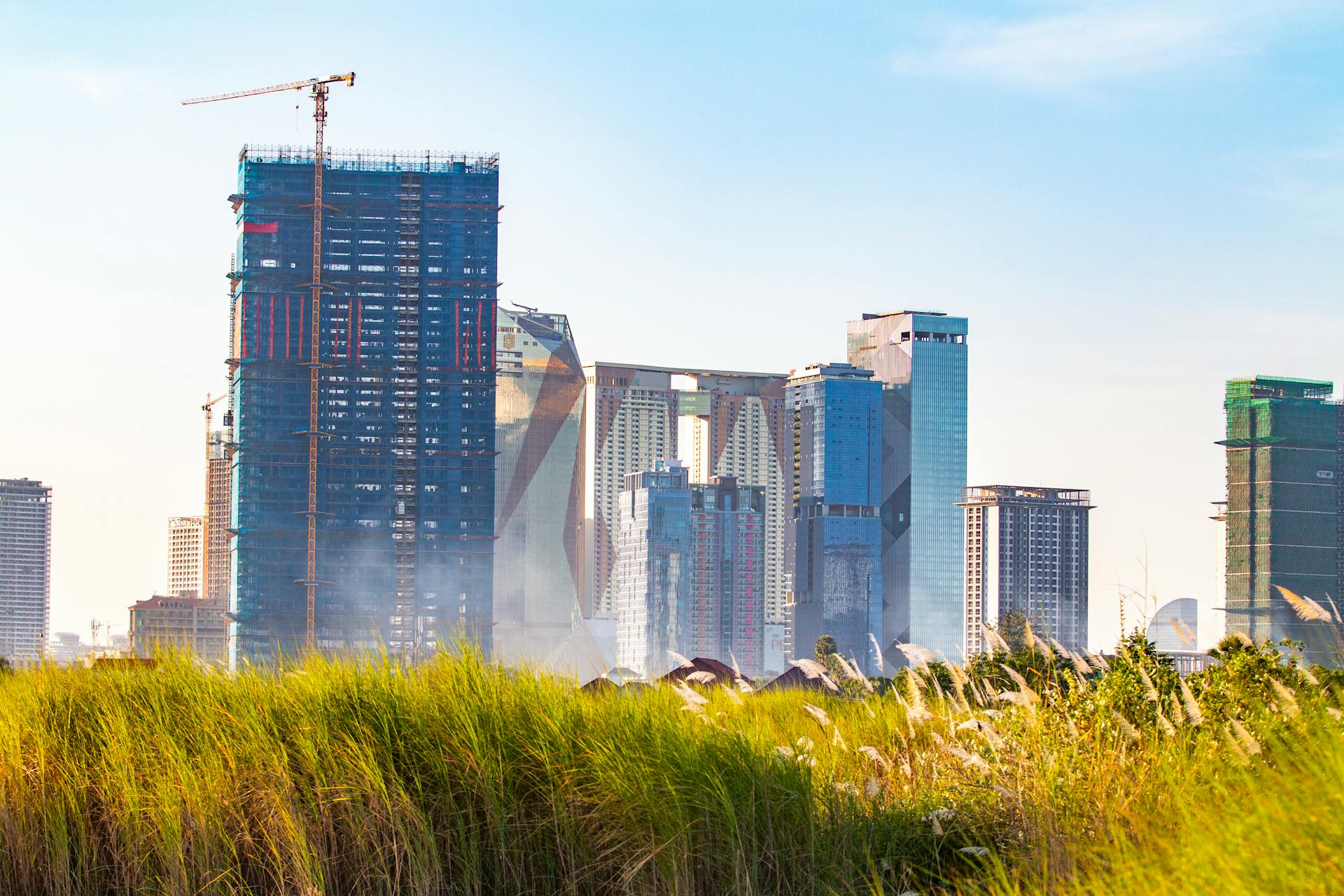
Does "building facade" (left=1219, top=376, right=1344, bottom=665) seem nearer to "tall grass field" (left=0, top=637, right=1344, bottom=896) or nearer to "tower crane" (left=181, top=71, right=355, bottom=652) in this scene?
"tower crane" (left=181, top=71, right=355, bottom=652)

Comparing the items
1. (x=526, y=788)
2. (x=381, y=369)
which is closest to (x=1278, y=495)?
(x=381, y=369)

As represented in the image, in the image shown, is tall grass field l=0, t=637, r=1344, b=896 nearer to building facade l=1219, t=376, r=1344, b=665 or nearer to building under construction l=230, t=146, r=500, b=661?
building under construction l=230, t=146, r=500, b=661

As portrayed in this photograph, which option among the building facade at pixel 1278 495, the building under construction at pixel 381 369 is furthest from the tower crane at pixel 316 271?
the building facade at pixel 1278 495

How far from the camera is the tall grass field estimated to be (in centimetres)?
982

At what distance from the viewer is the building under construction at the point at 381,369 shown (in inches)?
6073

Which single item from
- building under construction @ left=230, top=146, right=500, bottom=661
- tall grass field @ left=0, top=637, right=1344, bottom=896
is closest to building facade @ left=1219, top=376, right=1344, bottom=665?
building under construction @ left=230, top=146, right=500, bottom=661

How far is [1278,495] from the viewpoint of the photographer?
18850 centimetres

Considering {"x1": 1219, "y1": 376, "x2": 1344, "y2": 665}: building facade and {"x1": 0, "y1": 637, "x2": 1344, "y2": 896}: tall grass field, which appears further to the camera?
{"x1": 1219, "y1": 376, "x2": 1344, "y2": 665}: building facade

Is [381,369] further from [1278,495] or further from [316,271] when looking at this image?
[1278,495]

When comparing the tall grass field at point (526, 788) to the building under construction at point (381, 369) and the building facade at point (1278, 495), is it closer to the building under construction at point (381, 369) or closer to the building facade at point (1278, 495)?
the building under construction at point (381, 369)

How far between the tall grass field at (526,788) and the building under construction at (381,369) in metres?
142

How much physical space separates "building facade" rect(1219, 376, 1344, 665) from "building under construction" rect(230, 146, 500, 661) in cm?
9478

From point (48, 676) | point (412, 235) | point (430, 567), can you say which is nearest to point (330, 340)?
point (412, 235)

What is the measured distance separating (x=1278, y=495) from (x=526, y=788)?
19335 cm
